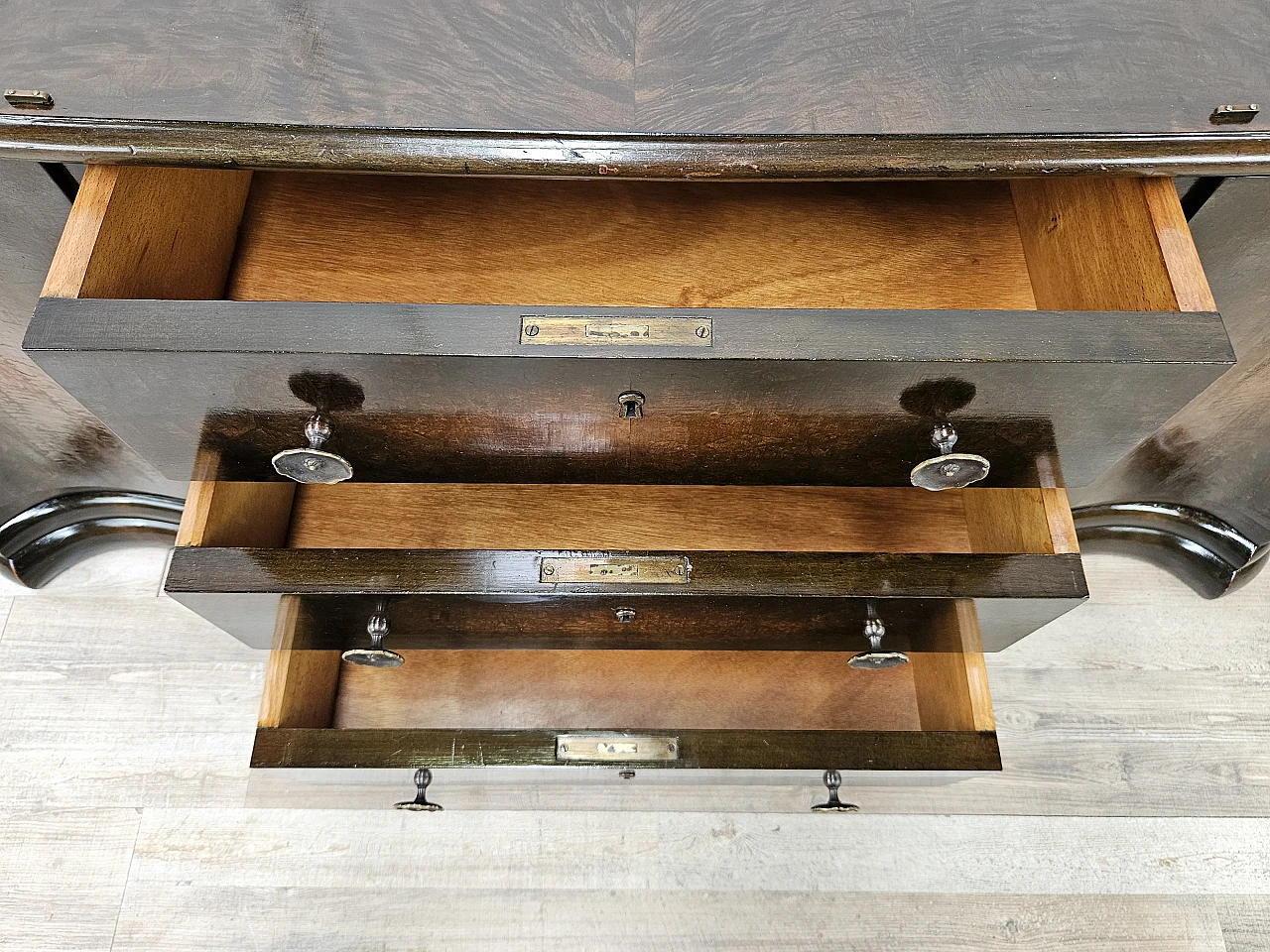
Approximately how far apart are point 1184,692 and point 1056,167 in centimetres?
73

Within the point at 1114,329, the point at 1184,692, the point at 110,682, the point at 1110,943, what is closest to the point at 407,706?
the point at 110,682

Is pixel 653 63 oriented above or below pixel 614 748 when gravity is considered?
above

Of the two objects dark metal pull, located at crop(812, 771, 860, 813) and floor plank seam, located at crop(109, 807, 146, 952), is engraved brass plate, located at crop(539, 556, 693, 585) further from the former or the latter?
floor plank seam, located at crop(109, 807, 146, 952)

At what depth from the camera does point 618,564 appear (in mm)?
499

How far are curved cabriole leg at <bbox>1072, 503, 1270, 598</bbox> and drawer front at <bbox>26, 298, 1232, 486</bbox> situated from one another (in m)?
0.45

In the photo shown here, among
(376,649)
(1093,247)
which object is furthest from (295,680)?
(1093,247)

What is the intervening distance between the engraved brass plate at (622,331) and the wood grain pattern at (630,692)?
1.18 ft

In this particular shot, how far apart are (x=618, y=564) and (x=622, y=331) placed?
148 mm

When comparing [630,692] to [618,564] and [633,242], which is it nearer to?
[618,564]

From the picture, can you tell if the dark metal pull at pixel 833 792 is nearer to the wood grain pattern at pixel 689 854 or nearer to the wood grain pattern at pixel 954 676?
the wood grain pattern at pixel 954 676

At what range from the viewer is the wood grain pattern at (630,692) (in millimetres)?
682

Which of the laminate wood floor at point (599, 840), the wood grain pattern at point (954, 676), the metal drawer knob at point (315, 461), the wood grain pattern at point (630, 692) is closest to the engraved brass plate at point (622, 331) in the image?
the metal drawer knob at point (315, 461)

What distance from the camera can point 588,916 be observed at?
0.83 m

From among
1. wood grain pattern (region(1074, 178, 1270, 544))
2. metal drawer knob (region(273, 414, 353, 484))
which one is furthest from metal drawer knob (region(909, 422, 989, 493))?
metal drawer knob (region(273, 414, 353, 484))
